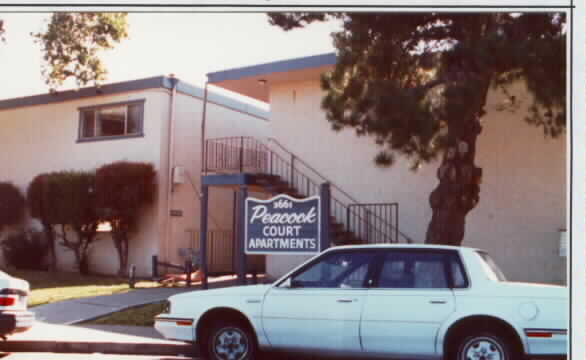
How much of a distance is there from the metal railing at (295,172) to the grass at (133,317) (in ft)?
14.1

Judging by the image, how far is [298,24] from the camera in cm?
763

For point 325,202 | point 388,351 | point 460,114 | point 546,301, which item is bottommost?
point 388,351

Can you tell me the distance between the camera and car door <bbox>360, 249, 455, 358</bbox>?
6379 millimetres

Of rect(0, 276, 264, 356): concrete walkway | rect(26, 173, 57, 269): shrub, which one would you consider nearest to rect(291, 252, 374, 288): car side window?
rect(0, 276, 264, 356): concrete walkway

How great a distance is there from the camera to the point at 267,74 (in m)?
14.3

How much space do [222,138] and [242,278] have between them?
18.7ft

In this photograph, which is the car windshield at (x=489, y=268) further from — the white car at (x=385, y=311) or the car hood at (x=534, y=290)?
the car hood at (x=534, y=290)

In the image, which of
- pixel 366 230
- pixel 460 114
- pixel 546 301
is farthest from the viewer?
pixel 366 230

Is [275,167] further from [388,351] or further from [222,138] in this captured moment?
[388,351]

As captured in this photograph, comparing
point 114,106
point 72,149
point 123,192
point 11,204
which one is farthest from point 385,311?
point 114,106

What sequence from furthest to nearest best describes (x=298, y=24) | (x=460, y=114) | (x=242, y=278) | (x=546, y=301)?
(x=242, y=278) < (x=460, y=114) < (x=298, y=24) < (x=546, y=301)

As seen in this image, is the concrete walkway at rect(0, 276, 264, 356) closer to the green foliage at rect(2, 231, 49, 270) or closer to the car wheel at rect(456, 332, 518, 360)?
the green foliage at rect(2, 231, 49, 270)

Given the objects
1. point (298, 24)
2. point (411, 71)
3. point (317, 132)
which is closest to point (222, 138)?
point (317, 132)

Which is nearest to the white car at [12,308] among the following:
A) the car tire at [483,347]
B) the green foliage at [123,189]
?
the car tire at [483,347]
